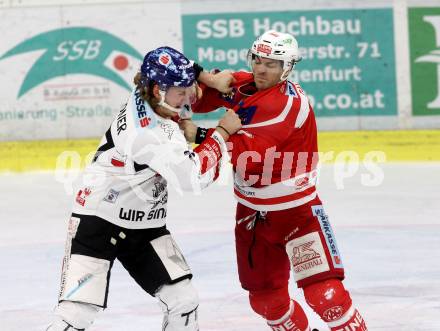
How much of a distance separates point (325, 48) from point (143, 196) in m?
6.84

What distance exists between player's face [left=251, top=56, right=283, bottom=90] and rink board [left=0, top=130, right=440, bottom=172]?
224 inches

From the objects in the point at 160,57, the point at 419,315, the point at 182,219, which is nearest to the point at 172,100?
the point at 160,57

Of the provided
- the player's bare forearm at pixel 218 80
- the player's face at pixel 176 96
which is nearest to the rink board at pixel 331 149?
the player's bare forearm at pixel 218 80

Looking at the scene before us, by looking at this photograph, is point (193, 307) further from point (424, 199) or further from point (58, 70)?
point (58, 70)

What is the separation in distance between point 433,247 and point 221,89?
8.59 feet

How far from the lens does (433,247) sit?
7.21 m

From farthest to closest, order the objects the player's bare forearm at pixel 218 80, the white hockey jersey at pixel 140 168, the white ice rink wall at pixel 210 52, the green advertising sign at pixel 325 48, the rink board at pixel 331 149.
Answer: the green advertising sign at pixel 325 48, the white ice rink wall at pixel 210 52, the rink board at pixel 331 149, the player's bare forearm at pixel 218 80, the white hockey jersey at pixel 140 168

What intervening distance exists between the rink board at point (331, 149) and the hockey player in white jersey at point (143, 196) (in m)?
5.87

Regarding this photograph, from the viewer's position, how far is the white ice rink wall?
1098cm

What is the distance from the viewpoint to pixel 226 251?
734cm

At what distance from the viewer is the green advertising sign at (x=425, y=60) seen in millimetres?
11227

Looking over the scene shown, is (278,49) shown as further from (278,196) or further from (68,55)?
(68,55)

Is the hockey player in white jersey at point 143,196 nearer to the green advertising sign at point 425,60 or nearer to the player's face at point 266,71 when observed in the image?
the player's face at point 266,71

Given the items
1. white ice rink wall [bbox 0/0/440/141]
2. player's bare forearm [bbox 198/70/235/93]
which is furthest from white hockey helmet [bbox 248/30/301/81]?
white ice rink wall [bbox 0/0/440/141]
